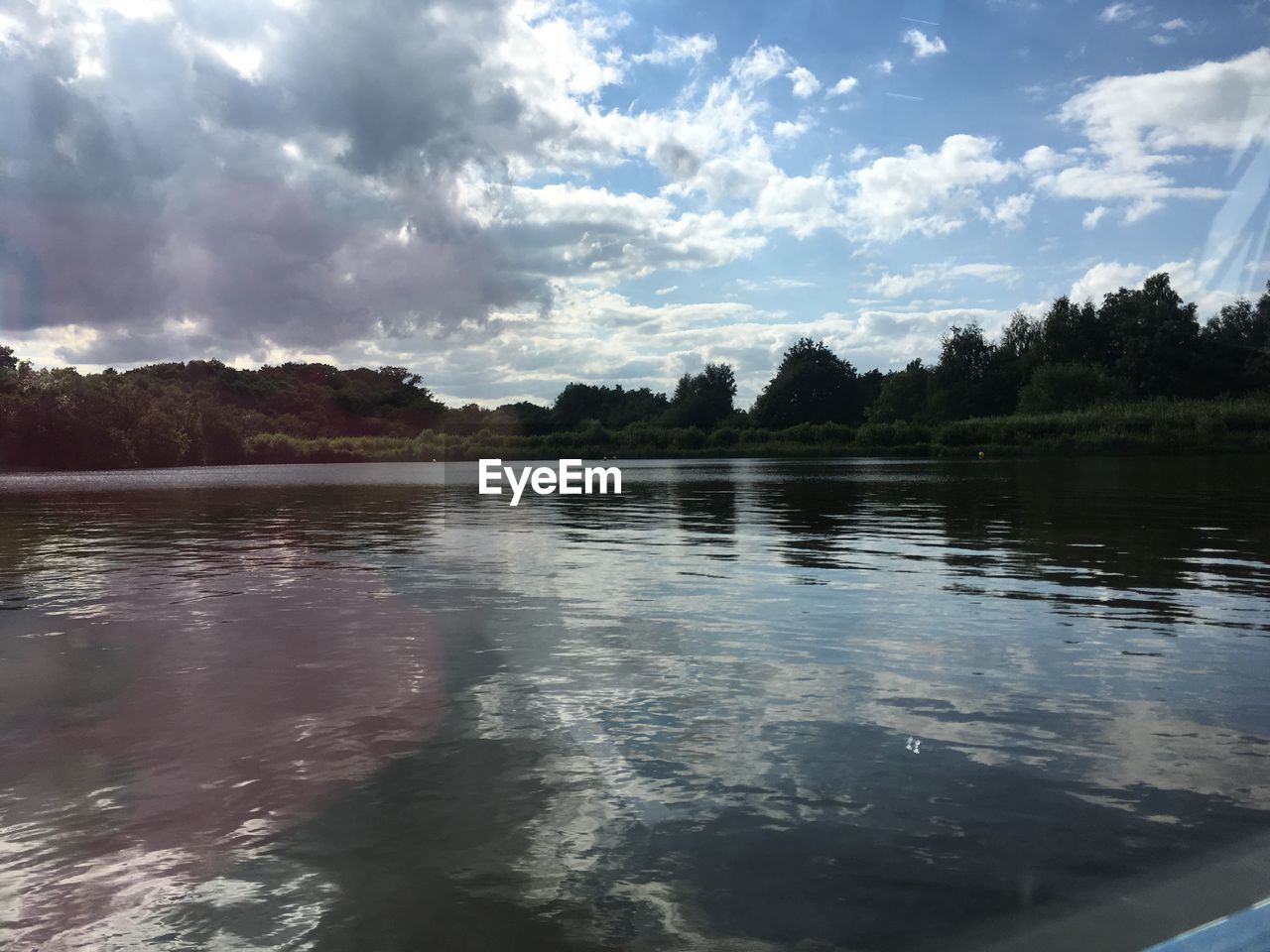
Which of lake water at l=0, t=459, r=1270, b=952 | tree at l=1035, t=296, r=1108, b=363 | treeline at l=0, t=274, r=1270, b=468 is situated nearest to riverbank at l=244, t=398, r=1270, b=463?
treeline at l=0, t=274, r=1270, b=468

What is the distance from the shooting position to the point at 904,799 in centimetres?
490

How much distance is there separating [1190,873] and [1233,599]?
26.0ft

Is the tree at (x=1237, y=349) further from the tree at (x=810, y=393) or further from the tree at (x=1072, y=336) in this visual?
the tree at (x=810, y=393)

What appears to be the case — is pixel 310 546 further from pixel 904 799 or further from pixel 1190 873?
pixel 1190 873

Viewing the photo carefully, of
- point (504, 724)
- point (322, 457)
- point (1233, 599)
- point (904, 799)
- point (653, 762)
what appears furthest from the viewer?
point (322, 457)

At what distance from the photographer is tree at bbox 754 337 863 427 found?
139500mm

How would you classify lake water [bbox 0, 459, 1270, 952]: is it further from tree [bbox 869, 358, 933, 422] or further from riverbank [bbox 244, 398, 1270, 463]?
tree [bbox 869, 358, 933, 422]

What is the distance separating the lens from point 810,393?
14112 centimetres

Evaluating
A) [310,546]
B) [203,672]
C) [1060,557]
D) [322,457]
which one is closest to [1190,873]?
[203,672]

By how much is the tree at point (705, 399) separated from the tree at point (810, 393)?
393 inches

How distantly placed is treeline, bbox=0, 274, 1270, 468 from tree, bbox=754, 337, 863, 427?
25 cm

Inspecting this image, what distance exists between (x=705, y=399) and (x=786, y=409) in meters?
15.1

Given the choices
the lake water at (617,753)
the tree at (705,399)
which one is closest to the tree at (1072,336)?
the tree at (705,399)

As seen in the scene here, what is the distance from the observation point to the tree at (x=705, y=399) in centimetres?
14875
